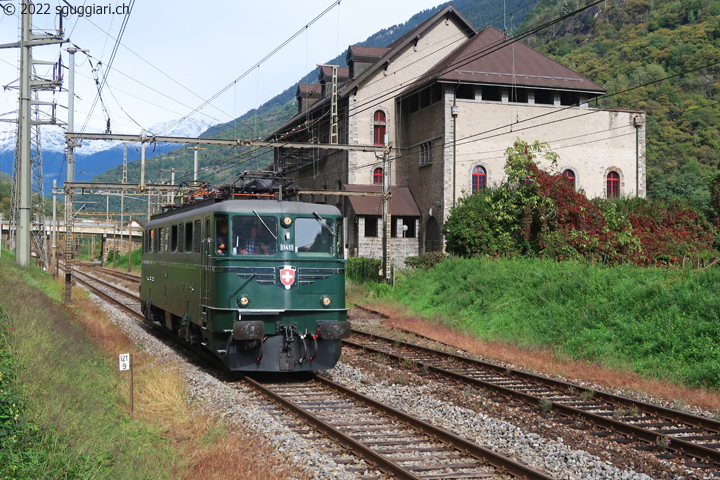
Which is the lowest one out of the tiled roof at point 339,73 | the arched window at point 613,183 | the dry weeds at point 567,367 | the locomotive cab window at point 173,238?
the dry weeds at point 567,367

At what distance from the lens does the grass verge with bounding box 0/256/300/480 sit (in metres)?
5.50

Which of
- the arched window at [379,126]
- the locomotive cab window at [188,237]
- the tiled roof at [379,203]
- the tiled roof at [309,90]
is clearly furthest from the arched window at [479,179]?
the locomotive cab window at [188,237]

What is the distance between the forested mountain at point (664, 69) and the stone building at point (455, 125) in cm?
2102

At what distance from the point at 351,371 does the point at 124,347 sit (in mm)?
5111

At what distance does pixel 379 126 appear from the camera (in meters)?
42.8

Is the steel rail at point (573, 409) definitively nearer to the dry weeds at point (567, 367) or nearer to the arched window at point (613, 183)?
the dry weeds at point (567, 367)

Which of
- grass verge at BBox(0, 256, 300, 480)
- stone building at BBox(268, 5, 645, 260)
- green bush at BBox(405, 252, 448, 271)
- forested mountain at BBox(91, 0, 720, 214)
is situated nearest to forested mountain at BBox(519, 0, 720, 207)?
forested mountain at BBox(91, 0, 720, 214)

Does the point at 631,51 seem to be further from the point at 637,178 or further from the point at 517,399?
the point at 517,399

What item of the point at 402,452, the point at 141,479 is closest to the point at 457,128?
the point at 402,452

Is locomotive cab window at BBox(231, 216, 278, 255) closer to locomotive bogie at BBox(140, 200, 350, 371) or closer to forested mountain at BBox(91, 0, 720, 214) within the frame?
locomotive bogie at BBox(140, 200, 350, 371)

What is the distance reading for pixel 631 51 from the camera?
90.7m

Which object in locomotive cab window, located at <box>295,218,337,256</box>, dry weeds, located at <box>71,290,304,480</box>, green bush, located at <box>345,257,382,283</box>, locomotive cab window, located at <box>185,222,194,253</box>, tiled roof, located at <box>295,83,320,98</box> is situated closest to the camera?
dry weeds, located at <box>71,290,304,480</box>

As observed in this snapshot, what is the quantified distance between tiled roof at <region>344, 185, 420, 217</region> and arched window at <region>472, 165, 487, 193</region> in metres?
3.79

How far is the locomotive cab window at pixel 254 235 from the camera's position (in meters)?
12.1
